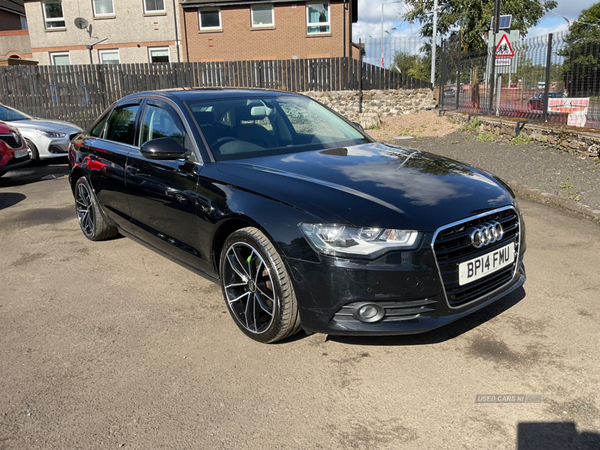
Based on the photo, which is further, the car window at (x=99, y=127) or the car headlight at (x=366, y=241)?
the car window at (x=99, y=127)

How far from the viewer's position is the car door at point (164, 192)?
145 inches

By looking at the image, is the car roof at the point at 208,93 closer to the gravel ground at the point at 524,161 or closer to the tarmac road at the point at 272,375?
the tarmac road at the point at 272,375

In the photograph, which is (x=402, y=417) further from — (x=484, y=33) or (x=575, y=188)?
(x=484, y=33)

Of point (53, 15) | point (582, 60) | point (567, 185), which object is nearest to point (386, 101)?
point (582, 60)

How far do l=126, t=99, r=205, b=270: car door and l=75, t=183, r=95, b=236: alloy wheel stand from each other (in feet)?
3.97

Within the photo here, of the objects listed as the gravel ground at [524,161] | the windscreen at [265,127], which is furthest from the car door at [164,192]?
the gravel ground at [524,161]

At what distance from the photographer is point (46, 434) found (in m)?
2.47

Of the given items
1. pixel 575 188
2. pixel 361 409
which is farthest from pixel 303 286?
pixel 575 188

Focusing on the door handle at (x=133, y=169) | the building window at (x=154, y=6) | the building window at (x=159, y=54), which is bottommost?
the door handle at (x=133, y=169)

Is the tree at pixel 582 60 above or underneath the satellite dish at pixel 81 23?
underneath

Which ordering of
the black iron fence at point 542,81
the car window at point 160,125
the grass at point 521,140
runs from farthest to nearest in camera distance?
the grass at point 521,140, the black iron fence at point 542,81, the car window at point 160,125

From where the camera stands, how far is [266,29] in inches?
1116

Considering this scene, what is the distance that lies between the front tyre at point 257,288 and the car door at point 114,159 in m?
1.67

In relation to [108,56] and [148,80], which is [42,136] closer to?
[148,80]
